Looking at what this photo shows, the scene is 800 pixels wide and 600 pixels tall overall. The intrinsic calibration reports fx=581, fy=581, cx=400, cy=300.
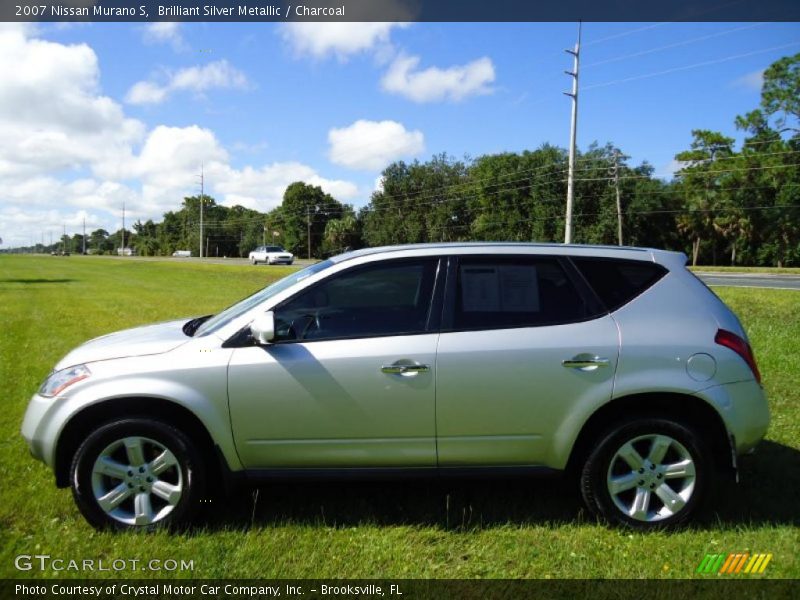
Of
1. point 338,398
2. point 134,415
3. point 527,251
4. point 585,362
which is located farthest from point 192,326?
point 585,362

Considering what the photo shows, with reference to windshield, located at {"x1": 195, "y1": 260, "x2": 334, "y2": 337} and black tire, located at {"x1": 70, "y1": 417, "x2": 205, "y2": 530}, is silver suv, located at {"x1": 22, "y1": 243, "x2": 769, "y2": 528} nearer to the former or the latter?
black tire, located at {"x1": 70, "y1": 417, "x2": 205, "y2": 530}

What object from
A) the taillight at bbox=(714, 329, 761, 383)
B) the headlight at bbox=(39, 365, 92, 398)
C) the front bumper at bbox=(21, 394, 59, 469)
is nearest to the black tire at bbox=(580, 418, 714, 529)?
the taillight at bbox=(714, 329, 761, 383)

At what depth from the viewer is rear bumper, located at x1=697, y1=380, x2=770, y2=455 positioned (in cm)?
347

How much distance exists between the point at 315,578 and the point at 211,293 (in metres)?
20.5

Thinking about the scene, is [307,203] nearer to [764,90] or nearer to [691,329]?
[764,90]

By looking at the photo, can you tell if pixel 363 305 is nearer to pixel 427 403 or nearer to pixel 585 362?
pixel 427 403

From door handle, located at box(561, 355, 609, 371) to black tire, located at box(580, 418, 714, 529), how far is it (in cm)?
40

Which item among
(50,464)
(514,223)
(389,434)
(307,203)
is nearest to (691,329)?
(389,434)

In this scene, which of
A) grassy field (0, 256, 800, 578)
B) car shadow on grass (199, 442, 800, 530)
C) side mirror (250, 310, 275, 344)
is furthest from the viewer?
car shadow on grass (199, 442, 800, 530)

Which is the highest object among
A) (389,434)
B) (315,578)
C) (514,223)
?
(514,223)

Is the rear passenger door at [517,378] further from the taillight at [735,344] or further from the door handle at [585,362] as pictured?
the taillight at [735,344]

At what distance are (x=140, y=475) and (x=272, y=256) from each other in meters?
47.1

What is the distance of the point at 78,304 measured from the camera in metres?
17.4

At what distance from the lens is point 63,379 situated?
354 centimetres
